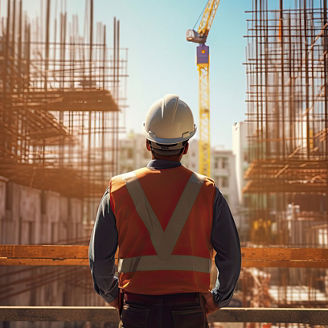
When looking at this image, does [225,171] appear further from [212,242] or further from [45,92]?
[212,242]

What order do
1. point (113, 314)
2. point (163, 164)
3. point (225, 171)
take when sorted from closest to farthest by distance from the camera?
point (163, 164), point (113, 314), point (225, 171)

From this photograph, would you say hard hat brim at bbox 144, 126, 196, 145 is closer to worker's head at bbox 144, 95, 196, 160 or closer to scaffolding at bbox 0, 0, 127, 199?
worker's head at bbox 144, 95, 196, 160

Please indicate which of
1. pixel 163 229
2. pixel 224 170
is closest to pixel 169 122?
pixel 163 229

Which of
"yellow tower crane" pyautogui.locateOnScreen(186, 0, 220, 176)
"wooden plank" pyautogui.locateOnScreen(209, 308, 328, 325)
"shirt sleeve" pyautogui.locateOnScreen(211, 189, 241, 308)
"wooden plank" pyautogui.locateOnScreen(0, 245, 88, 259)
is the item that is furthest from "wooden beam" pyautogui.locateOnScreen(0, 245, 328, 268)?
"yellow tower crane" pyautogui.locateOnScreen(186, 0, 220, 176)

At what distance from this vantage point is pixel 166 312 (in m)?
1.91

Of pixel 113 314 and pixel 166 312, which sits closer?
pixel 166 312

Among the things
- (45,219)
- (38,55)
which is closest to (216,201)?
(38,55)

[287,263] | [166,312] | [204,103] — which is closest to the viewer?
[166,312]

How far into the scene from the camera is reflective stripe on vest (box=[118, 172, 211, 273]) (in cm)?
193

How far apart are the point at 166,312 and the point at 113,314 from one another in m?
1.80

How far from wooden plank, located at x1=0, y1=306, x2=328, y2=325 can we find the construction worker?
5.24ft

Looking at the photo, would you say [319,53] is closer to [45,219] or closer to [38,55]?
[38,55]

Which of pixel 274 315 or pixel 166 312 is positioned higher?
pixel 166 312

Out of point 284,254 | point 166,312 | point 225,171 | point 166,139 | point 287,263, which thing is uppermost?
point 225,171
